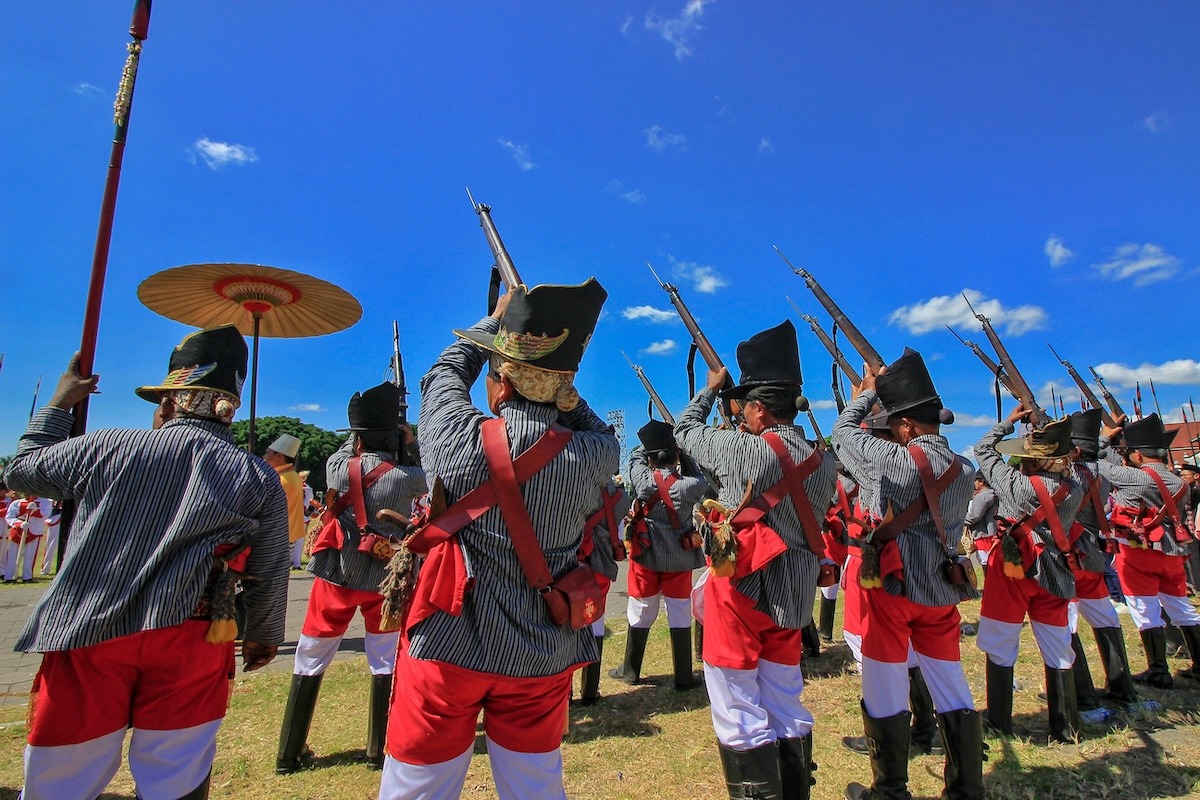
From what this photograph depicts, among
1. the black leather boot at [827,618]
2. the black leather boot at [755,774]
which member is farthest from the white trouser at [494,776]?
the black leather boot at [827,618]

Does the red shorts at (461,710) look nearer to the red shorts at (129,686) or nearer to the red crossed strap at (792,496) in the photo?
the red shorts at (129,686)

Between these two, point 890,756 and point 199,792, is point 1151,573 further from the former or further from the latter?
point 199,792

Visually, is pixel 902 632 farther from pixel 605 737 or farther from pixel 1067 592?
pixel 605 737

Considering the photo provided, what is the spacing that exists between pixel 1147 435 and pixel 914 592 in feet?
21.0

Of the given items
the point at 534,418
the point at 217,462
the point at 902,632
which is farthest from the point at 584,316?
the point at 902,632

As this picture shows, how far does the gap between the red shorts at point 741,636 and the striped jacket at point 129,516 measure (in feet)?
8.67

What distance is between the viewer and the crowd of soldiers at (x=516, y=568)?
8.21ft

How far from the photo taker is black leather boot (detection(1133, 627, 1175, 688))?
6738 millimetres

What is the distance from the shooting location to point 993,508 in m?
7.59

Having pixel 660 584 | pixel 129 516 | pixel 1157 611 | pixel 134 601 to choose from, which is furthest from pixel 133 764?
pixel 1157 611

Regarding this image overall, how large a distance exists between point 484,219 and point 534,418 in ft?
7.76

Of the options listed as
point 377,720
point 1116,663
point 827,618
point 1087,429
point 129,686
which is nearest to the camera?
point 129,686

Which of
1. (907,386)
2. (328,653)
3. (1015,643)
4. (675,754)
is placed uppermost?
(907,386)

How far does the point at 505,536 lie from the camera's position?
2492 millimetres
